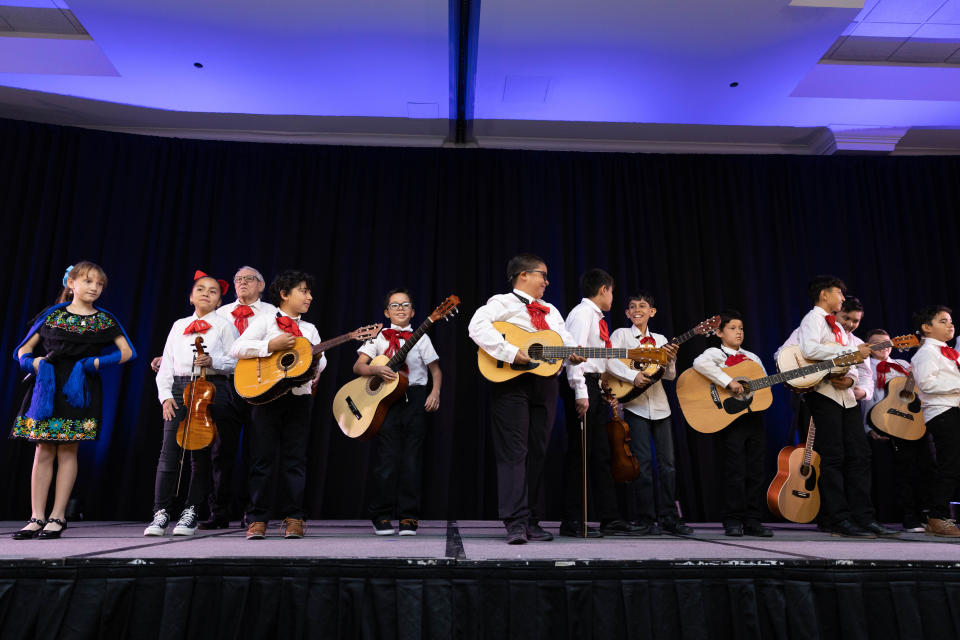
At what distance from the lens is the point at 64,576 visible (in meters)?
2.21

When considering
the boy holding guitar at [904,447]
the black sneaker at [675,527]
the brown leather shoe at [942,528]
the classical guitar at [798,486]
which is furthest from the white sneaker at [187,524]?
the boy holding guitar at [904,447]

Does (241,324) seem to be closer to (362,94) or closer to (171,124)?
(362,94)

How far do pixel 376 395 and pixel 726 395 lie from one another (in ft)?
8.14

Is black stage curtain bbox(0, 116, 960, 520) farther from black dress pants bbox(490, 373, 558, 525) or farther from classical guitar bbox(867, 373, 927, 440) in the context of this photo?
black dress pants bbox(490, 373, 558, 525)

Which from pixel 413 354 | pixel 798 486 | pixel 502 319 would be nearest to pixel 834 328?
pixel 798 486

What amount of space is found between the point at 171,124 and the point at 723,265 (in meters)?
6.65

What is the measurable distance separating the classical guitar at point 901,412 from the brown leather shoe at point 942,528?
0.79 metres

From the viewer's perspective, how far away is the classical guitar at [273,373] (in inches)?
130

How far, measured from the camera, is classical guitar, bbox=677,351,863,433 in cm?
421

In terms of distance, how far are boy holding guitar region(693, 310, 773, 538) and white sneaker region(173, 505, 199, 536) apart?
3.45 m

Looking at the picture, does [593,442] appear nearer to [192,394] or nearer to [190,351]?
[192,394]

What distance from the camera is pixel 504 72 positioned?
600 centimetres

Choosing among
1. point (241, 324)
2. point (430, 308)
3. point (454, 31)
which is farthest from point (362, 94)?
point (241, 324)

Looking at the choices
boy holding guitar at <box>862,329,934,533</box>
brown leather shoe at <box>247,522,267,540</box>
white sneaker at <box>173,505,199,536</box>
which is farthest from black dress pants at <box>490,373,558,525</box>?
boy holding guitar at <box>862,329,934,533</box>
